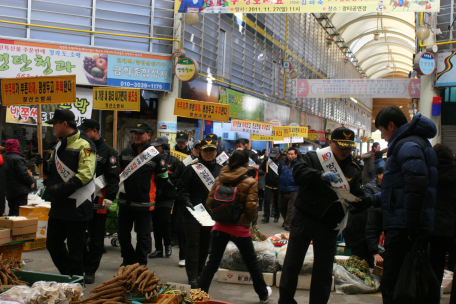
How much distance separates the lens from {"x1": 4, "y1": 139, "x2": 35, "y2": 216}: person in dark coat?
7895 millimetres

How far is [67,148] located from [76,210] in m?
0.71

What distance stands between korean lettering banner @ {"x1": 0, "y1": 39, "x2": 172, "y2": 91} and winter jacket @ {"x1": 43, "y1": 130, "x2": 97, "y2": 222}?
27.4 ft

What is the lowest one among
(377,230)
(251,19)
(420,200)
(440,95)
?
(377,230)

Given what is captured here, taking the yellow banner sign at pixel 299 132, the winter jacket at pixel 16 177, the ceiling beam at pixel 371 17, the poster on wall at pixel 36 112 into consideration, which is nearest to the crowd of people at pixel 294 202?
the winter jacket at pixel 16 177

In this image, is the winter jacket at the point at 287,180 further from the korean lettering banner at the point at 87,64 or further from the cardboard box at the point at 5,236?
the cardboard box at the point at 5,236

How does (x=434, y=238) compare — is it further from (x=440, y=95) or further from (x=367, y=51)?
(x=367, y=51)

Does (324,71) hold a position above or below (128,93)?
above

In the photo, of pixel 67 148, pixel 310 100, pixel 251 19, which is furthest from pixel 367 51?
pixel 67 148

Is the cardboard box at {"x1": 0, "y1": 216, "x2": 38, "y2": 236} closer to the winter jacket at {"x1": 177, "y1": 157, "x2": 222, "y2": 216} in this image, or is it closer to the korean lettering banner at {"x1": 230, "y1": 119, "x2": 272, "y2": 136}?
the winter jacket at {"x1": 177, "y1": 157, "x2": 222, "y2": 216}

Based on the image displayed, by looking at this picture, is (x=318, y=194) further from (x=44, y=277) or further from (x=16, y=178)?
(x=16, y=178)

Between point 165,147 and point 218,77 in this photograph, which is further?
point 218,77

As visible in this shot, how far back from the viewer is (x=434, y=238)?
4430 millimetres

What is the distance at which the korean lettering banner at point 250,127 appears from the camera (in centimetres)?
1155

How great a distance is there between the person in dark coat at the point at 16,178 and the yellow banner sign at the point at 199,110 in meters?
3.23
